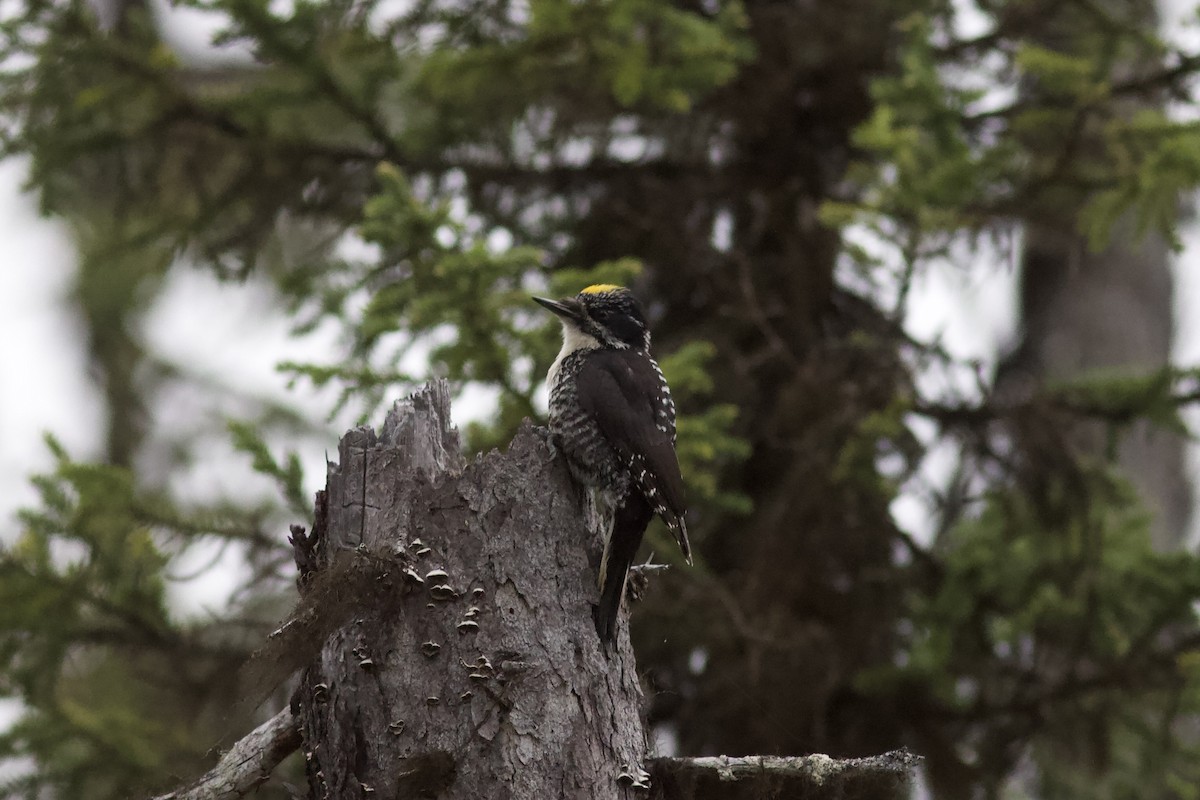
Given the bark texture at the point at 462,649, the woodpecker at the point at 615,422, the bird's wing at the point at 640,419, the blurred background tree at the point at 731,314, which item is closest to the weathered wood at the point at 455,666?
the bark texture at the point at 462,649

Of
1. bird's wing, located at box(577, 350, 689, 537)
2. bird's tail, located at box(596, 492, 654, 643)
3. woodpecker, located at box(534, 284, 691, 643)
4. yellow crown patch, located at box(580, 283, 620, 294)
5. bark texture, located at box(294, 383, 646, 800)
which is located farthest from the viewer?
yellow crown patch, located at box(580, 283, 620, 294)

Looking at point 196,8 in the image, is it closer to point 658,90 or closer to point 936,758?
point 658,90

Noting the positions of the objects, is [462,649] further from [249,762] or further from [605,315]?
A: [605,315]

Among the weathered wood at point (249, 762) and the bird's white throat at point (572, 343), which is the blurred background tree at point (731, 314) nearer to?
the bird's white throat at point (572, 343)

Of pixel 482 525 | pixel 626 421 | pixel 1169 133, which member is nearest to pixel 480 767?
pixel 482 525

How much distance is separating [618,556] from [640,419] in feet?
3.75

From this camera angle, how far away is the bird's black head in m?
5.51

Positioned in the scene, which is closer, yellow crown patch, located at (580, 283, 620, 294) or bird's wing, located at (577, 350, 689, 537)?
bird's wing, located at (577, 350, 689, 537)

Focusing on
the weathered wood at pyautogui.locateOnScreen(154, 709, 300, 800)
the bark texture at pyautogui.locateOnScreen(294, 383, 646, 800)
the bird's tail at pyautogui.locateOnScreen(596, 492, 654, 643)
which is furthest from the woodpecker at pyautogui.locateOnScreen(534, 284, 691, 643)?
the weathered wood at pyautogui.locateOnScreen(154, 709, 300, 800)

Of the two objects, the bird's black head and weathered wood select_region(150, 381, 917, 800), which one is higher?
the bird's black head

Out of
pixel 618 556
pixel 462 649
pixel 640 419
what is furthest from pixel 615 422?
pixel 462 649

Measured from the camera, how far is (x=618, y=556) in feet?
12.7

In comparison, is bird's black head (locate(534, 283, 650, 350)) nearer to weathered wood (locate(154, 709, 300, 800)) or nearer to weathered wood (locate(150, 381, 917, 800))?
weathered wood (locate(150, 381, 917, 800))

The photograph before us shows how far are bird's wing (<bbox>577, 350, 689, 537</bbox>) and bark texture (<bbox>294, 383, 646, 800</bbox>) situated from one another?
3.02 feet
